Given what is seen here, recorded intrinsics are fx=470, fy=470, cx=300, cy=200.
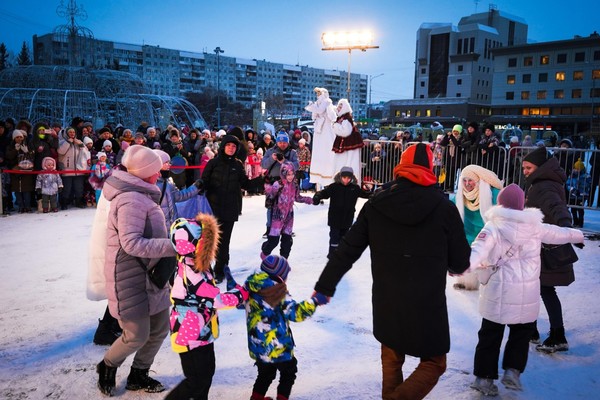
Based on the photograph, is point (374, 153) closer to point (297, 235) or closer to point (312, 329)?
point (297, 235)

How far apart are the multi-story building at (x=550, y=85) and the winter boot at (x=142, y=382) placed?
2408 inches

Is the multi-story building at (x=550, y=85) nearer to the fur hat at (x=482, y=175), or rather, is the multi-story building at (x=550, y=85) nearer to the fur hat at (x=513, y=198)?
the fur hat at (x=482, y=175)

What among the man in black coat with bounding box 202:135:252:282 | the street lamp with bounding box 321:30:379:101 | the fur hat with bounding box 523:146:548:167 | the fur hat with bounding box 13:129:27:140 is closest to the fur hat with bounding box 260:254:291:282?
the fur hat with bounding box 523:146:548:167

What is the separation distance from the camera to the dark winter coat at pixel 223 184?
5812 millimetres

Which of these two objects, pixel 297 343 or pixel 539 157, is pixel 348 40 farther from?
pixel 297 343

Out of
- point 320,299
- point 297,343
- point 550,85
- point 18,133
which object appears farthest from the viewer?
point 550,85

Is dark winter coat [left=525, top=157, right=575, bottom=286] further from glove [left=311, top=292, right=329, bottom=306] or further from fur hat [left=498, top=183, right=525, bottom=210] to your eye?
glove [left=311, top=292, right=329, bottom=306]

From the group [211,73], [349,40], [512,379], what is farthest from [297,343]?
[211,73]

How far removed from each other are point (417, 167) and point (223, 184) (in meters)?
3.55

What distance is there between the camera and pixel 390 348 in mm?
2750

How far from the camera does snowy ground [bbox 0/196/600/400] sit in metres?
3.53

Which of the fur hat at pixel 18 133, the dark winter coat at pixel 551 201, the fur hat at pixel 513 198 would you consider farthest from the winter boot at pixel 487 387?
the fur hat at pixel 18 133

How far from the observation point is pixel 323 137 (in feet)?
37.4

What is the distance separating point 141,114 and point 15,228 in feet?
62.1
